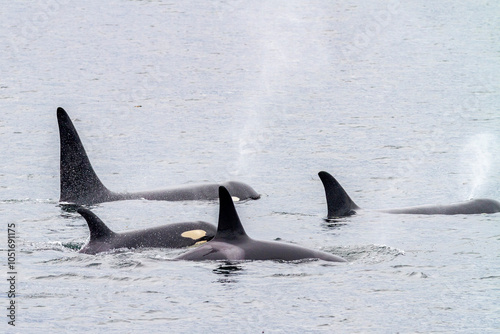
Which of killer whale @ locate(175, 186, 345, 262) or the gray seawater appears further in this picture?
killer whale @ locate(175, 186, 345, 262)

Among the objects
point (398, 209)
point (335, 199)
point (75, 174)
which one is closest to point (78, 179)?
point (75, 174)

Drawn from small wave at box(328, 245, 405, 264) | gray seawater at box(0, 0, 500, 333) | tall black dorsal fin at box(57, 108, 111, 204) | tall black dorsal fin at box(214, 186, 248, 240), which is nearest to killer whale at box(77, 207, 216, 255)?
gray seawater at box(0, 0, 500, 333)

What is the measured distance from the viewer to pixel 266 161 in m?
26.0

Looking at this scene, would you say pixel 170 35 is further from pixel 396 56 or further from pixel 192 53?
pixel 396 56

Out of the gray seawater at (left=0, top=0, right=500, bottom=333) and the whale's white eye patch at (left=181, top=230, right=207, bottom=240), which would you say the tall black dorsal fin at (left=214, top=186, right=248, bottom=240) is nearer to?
the gray seawater at (left=0, top=0, right=500, bottom=333)

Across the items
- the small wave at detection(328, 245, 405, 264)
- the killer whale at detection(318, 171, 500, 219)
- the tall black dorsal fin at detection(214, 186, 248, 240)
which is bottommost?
the small wave at detection(328, 245, 405, 264)

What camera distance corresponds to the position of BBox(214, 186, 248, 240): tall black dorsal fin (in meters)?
13.2

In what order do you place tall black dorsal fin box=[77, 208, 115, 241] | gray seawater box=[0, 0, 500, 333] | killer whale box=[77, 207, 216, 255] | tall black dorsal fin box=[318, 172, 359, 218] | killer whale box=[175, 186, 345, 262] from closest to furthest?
1. gray seawater box=[0, 0, 500, 333]
2. killer whale box=[175, 186, 345, 262]
3. tall black dorsal fin box=[77, 208, 115, 241]
4. killer whale box=[77, 207, 216, 255]
5. tall black dorsal fin box=[318, 172, 359, 218]

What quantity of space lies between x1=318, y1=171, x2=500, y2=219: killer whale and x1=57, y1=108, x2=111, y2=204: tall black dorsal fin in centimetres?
438

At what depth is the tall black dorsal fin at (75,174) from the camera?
19562 mm

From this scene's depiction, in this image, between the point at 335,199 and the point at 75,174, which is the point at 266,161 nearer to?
the point at 75,174

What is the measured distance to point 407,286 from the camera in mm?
13461

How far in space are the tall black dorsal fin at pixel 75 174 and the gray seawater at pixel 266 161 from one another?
52cm

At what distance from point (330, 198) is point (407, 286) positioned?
514cm
